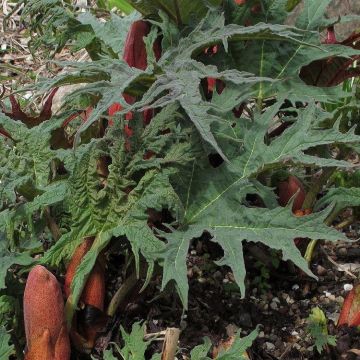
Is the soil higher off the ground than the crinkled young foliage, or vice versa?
the crinkled young foliage

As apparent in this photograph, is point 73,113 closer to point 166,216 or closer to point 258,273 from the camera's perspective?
point 166,216

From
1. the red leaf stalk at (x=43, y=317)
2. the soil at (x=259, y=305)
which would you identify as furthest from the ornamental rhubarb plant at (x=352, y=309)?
the red leaf stalk at (x=43, y=317)

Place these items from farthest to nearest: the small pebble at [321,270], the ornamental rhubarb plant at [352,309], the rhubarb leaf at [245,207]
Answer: the small pebble at [321,270] < the ornamental rhubarb plant at [352,309] < the rhubarb leaf at [245,207]

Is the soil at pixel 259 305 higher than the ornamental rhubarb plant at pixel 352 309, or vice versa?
the ornamental rhubarb plant at pixel 352 309

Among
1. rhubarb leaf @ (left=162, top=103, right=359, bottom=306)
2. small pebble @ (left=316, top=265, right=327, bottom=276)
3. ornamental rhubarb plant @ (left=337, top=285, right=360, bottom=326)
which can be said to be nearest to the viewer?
rhubarb leaf @ (left=162, top=103, right=359, bottom=306)

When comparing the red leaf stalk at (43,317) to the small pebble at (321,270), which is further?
the small pebble at (321,270)

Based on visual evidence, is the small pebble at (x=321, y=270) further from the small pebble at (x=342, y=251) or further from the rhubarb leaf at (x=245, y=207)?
the rhubarb leaf at (x=245, y=207)

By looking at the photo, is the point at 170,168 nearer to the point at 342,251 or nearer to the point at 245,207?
the point at 245,207

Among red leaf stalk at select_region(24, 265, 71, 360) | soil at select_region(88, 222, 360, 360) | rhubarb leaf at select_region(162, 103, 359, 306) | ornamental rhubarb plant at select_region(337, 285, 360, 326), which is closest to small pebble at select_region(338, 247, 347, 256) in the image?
soil at select_region(88, 222, 360, 360)

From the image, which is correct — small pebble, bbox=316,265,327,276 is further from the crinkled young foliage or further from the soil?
the crinkled young foliage

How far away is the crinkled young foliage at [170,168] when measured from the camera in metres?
1.10

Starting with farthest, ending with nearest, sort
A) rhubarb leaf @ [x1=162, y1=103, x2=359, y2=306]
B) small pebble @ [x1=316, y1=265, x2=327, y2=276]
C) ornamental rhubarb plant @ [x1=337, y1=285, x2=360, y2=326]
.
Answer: small pebble @ [x1=316, y1=265, x2=327, y2=276]
ornamental rhubarb plant @ [x1=337, y1=285, x2=360, y2=326]
rhubarb leaf @ [x1=162, y1=103, x2=359, y2=306]

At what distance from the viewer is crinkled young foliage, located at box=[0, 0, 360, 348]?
1100 millimetres

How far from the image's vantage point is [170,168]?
1.16 meters
